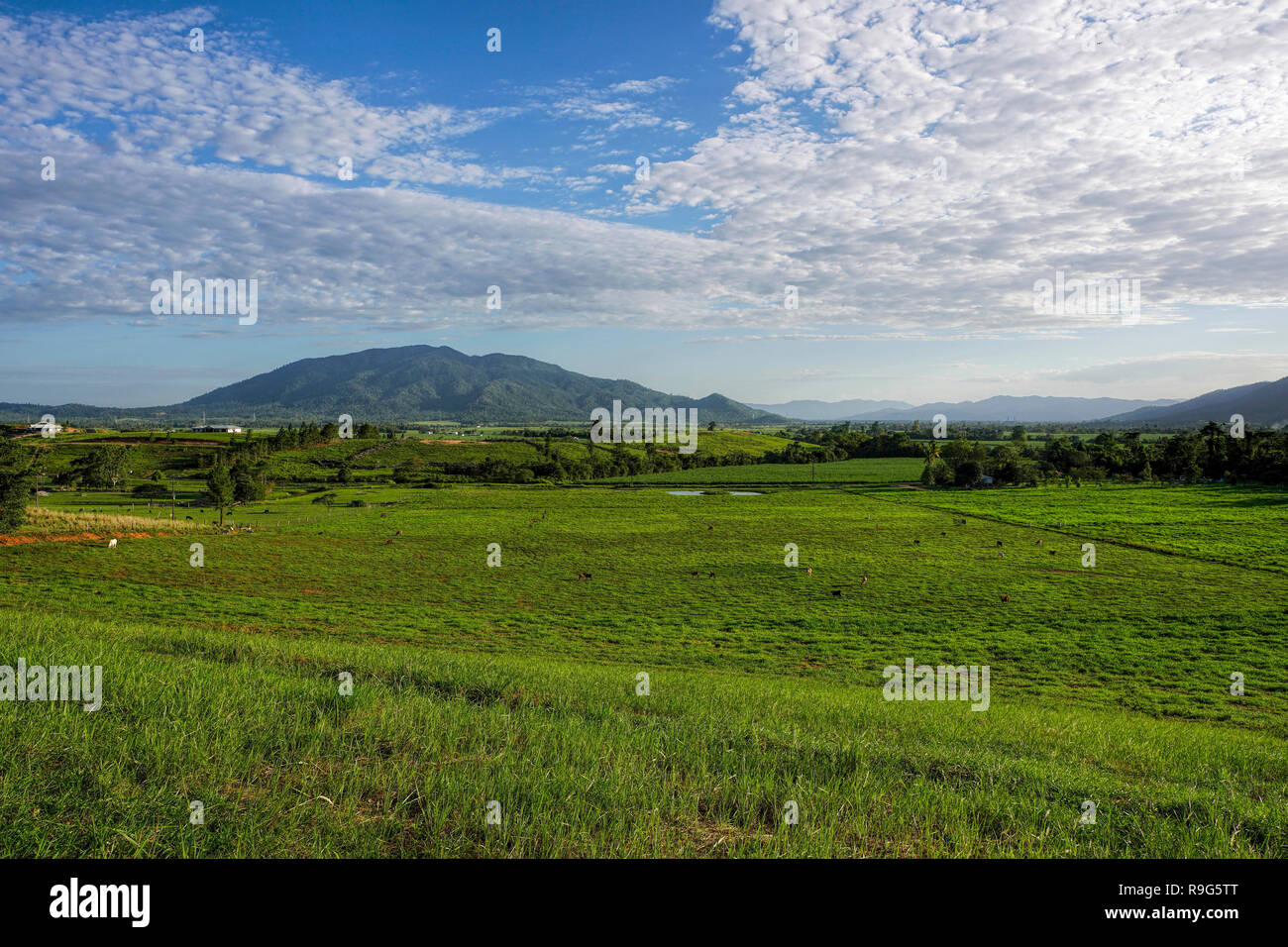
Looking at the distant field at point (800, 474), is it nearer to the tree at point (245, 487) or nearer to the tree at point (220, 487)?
the tree at point (245, 487)

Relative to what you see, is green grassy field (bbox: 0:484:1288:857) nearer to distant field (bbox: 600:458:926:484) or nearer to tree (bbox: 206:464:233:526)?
tree (bbox: 206:464:233:526)

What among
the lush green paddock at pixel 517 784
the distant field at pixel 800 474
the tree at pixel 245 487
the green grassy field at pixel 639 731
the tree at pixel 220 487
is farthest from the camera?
the distant field at pixel 800 474

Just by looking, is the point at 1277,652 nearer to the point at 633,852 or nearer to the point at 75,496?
the point at 633,852

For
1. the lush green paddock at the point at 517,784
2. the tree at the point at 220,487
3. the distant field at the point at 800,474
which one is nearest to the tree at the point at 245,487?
the tree at the point at 220,487

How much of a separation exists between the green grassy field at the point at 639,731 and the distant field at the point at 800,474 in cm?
9227

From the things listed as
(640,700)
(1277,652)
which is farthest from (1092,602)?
(640,700)

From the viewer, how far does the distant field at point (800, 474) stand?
127 m

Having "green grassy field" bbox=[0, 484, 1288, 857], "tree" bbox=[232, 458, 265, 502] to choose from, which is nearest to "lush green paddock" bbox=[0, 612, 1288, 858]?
"green grassy field" bbox=[0, 484, 1288, 857]

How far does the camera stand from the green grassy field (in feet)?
14.8

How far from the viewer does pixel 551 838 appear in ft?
14.0

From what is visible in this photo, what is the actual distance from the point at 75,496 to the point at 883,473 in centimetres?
14024

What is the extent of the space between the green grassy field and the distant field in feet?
303

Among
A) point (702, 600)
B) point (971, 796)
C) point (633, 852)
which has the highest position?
point (633, 852)

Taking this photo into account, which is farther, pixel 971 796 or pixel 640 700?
pixel 640 700
